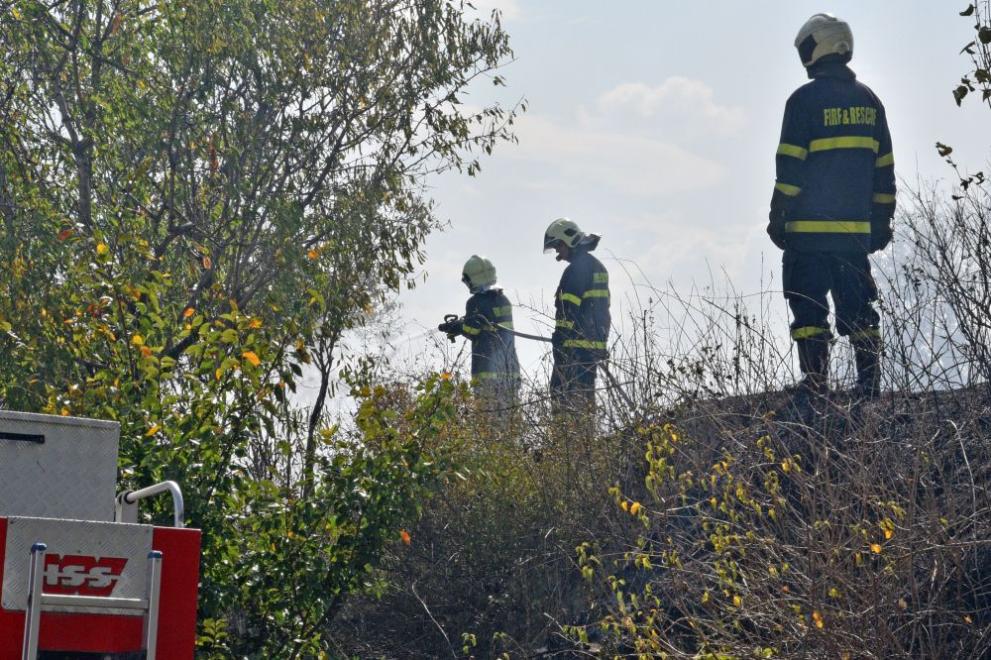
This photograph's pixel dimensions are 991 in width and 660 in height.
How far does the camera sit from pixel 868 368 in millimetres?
7809

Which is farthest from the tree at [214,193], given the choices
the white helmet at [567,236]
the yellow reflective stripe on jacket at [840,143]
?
the yellow reflective stripe on jacket at [840,143]

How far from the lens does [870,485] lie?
6184 mm

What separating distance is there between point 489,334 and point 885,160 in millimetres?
6165

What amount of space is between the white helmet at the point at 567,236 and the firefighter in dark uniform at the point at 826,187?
423cm

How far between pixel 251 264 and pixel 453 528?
141 inches

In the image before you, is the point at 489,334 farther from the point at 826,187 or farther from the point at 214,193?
the point at 826,187

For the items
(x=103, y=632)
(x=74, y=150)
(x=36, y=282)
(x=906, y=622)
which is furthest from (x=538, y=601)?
(x=74, y=150)

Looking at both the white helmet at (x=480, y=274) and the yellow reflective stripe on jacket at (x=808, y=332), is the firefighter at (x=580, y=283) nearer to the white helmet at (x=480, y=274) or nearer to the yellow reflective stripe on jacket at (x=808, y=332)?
the white helmet at (x=480, y=274)

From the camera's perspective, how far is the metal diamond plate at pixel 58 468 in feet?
16.3

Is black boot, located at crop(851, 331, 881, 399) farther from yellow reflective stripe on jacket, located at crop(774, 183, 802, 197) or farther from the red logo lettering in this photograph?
the red logo lettering

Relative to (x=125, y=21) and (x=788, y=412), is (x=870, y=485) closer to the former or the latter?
(x=788, y=412)

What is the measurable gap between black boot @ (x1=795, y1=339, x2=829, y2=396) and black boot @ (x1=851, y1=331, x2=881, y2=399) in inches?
7.5

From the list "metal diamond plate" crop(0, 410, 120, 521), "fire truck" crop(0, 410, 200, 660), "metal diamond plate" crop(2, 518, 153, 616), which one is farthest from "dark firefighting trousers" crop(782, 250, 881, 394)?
"metal diamond plate" crop(2, 518, 153, 616)

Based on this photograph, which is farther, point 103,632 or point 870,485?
point 870,485
